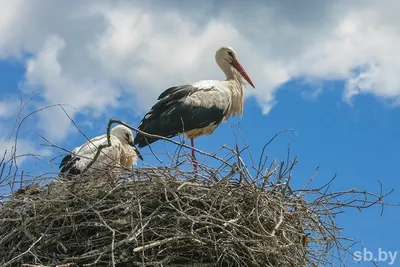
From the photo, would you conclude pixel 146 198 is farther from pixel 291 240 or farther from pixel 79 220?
pixel 291 240

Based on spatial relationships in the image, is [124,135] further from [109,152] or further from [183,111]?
[183,111]

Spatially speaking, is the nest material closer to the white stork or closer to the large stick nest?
the large stick nest

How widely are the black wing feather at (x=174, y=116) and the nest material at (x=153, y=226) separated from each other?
3.04m

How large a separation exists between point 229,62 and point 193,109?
1.19m

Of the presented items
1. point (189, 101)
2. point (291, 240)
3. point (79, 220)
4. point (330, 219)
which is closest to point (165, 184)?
point (79, 220)

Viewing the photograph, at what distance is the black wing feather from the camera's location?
803cm

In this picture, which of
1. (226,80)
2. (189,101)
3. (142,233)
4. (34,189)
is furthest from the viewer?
(226,80)

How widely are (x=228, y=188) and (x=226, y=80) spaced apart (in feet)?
14.4

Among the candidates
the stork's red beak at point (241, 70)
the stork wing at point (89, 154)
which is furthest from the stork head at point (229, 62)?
the stork wing at point (89, 154)

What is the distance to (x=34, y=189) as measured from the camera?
5.12m

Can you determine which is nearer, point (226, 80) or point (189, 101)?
point (189, 101)

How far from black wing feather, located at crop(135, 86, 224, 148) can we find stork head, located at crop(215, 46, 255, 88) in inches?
32.1

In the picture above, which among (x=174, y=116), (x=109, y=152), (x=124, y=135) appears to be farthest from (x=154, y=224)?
(x=174, y=116)

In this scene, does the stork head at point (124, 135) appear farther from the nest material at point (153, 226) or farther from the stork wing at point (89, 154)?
the nest material at point (153, 226)
